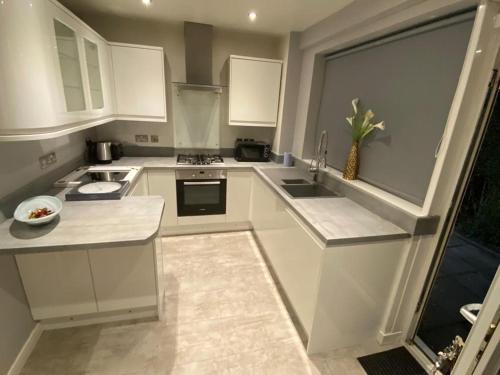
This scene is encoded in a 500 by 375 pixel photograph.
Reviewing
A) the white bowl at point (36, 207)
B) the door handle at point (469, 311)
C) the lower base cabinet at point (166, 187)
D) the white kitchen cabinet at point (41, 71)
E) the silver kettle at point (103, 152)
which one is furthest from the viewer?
the lower base cabinet at point (166, 187)

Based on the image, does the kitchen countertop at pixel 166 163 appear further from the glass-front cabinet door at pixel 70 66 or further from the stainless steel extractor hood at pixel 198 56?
the glass-front cabinet door at pixel 70 66

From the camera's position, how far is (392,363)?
1664 mm

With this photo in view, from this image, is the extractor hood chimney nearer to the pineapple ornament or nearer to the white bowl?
the pineapple ornament

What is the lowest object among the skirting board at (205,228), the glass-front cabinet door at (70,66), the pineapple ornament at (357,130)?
the skirting board at (205,228)

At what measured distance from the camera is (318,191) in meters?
2.44

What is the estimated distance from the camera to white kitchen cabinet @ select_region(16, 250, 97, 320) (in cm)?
160

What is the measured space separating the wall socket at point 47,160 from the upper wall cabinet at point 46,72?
0.40 metres

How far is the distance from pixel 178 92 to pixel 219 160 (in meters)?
0.93

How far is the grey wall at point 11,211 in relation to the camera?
1.45m

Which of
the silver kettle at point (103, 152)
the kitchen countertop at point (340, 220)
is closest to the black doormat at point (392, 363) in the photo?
the kitchen countertop at point (340, 220)

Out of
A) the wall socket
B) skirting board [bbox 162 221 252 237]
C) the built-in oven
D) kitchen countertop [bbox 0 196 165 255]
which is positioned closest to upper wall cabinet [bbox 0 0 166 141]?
the wall socket

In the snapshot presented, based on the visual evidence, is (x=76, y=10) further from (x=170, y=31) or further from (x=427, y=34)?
(x=427, y=34)

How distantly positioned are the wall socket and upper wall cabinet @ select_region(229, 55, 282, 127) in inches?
70.3

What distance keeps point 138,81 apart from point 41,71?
1.44m
